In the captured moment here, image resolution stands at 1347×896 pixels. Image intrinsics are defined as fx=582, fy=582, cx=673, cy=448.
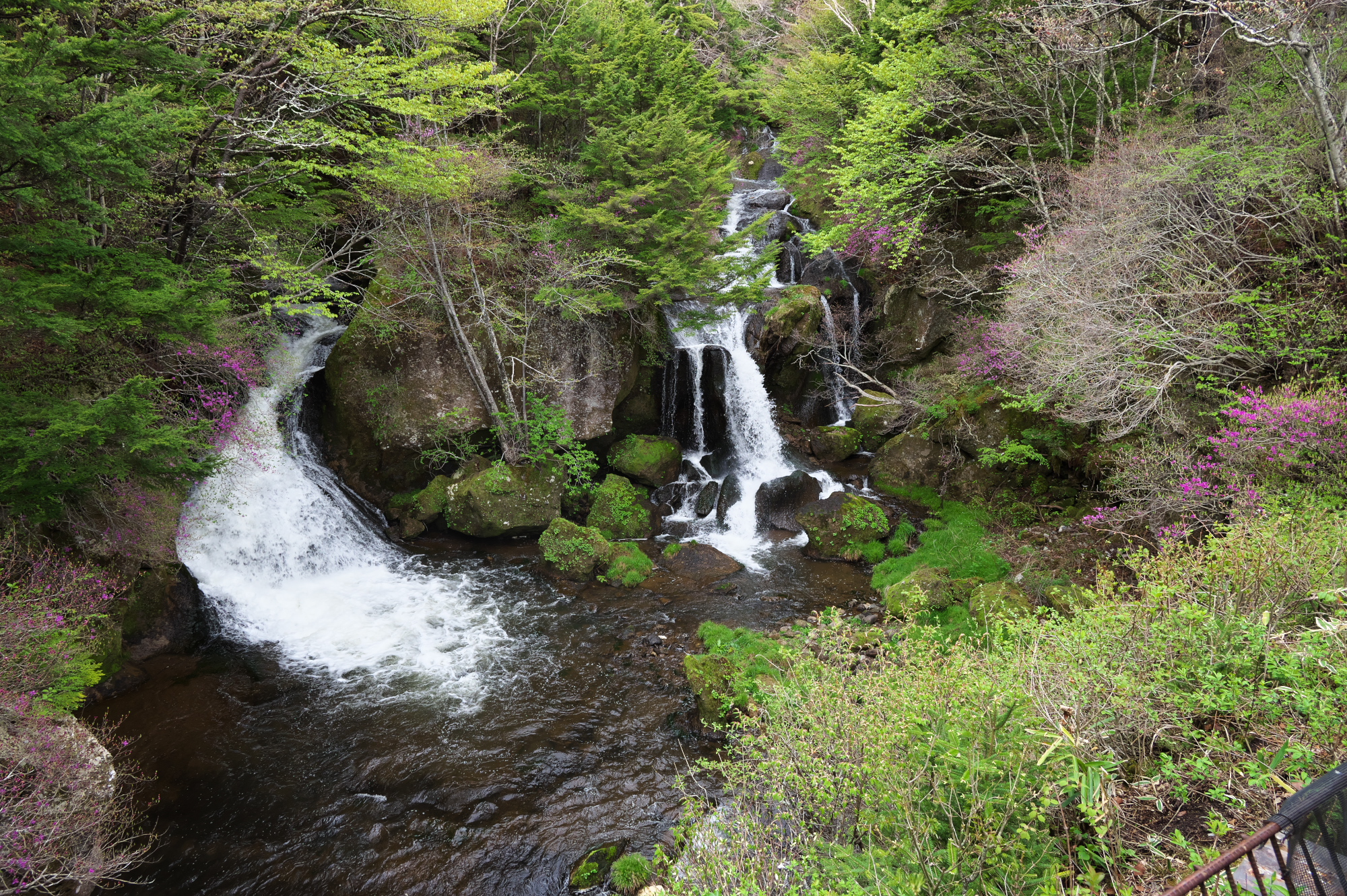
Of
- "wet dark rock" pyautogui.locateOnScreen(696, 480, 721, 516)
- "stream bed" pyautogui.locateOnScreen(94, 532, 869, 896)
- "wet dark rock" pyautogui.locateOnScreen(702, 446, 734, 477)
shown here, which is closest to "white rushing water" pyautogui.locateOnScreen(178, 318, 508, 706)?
"stream bed" pyautogui.locateOnScreen(94, 532, 869, 896)

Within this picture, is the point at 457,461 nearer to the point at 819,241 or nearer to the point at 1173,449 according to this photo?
the point at 819,241

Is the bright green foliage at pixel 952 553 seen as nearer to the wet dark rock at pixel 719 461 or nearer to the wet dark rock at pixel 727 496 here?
the wet dark rock at pixel 727 496

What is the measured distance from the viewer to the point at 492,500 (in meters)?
12.9

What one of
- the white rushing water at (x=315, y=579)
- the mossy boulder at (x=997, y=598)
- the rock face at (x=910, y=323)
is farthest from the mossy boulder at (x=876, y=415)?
the white rushing water at (x=315, y=579)

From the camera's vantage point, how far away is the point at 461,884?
226 inches

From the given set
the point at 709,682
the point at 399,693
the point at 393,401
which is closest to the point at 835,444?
the point at 709,682

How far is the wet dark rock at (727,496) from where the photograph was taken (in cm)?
1388

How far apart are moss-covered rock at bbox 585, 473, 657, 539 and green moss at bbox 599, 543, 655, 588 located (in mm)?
1160

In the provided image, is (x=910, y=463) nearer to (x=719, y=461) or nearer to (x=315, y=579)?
(x=719, y=461)

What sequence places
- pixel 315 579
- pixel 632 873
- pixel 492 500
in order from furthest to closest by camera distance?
pixel 492 500
pixel 315 579
pixel 632 873

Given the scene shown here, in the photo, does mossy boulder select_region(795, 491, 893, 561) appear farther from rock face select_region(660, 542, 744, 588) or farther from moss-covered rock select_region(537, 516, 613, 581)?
moss-covered rock select_region(537, 516, 613, 581)

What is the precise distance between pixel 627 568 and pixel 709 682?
435 centimetres

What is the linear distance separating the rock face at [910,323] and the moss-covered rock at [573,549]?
9.74 m

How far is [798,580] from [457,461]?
8.28m
